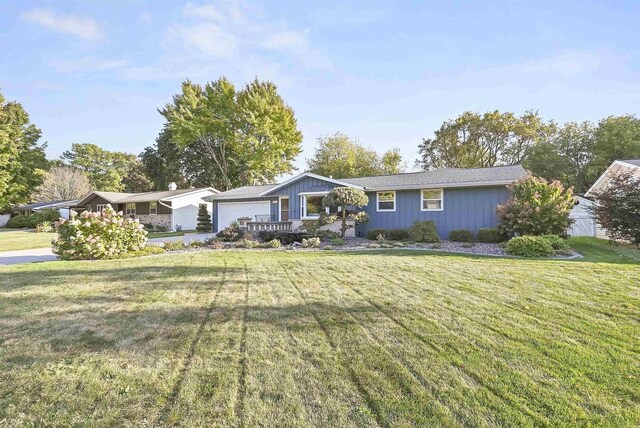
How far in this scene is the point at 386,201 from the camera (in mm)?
16391

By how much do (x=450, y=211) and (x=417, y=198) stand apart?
1.57 metres

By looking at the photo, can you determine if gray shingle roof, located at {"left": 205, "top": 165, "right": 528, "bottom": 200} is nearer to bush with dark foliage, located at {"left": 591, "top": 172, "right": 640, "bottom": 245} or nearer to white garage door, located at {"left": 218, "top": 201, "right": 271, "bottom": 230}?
bush with dark foliage, located at {"left": 591, "top": 172, "right": 640, "bottom": 245}

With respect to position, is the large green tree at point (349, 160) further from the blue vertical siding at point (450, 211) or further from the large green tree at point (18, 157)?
the large green tree at point (18, 157)

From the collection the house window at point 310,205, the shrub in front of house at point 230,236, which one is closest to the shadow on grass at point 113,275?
the shrub in front of house at point 230,236

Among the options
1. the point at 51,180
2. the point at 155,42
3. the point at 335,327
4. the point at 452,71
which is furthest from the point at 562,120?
the point at 51,180

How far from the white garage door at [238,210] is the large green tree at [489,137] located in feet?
75.4

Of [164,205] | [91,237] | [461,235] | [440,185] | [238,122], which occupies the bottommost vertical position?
[461,235]

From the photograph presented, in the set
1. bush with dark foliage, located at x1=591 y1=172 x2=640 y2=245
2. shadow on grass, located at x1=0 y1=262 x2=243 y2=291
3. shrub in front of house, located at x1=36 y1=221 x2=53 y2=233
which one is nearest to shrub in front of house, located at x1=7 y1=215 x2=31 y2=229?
shrub in front of house, located at x1=36 y1=221 x2=53 y2=233

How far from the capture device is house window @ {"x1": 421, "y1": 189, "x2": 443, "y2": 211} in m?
15.4

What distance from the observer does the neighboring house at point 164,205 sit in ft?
88.4

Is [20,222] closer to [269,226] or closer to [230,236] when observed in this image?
[230,236]

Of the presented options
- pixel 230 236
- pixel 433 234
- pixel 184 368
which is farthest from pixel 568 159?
pixel 184 368

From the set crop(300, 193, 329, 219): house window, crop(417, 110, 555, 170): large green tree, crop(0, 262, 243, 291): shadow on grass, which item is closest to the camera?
crop(0, 262, 243, 291): shadow on grass

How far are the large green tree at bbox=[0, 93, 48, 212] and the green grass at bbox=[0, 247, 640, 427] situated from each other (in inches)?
1437
